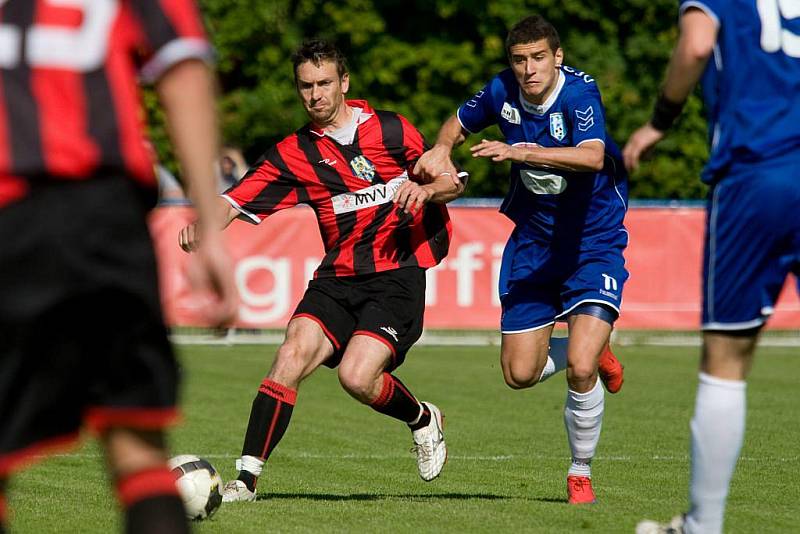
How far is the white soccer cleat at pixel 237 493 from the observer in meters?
6.56

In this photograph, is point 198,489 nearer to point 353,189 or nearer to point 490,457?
point 353,189

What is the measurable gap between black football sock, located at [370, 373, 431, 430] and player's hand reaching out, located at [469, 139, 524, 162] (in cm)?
162

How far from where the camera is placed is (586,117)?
6.64 meters

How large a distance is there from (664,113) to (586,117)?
84.6 inches

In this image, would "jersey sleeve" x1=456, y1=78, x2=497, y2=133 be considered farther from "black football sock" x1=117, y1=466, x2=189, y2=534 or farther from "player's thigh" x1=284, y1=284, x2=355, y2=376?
"black football sock" x1=117, y1=466, x2=189, y2=534

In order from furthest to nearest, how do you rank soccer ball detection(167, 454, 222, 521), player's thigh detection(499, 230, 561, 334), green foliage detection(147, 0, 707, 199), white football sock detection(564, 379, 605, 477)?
green foliage detection(147, 0, 707, 199), player's thigh detection(499, 230, 561, 334), white football sock detection(564, 379, 605, 477), soccer ball detection(167, 454, 222, 521)

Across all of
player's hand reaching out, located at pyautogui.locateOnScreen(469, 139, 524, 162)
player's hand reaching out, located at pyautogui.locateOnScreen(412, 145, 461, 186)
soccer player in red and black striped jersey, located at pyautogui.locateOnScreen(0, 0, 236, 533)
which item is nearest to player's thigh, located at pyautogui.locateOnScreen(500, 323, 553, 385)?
player's hand reaching out, located at pyautogui.locateOnScreen(412, 145, 461, 186)

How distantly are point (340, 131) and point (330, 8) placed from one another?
54.0 feet

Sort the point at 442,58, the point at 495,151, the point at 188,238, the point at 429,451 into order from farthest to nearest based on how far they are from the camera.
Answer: the point at 442,58
the point at 429,451
the point at 188,238
the point at 495,151

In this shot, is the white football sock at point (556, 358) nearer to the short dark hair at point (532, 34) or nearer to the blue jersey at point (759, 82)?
the short dark hair at point (532, 34)

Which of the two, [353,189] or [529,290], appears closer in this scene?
[529,290]

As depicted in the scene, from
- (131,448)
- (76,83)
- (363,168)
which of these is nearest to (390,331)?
(363,168)

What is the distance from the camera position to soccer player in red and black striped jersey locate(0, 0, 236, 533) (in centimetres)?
299

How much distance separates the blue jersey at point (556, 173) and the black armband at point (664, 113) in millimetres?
2200
